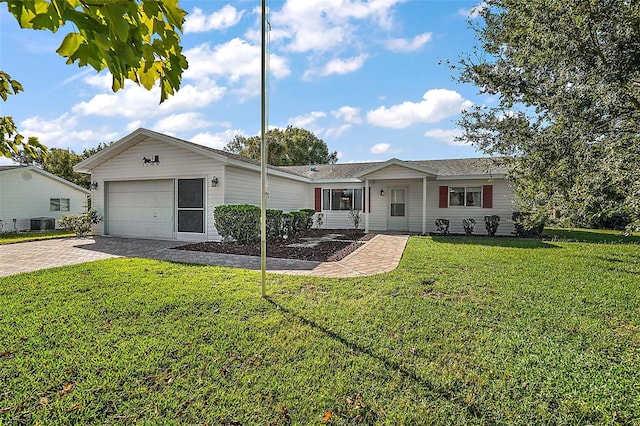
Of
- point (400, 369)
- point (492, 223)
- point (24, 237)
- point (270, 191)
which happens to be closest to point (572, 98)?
point (400, 369)

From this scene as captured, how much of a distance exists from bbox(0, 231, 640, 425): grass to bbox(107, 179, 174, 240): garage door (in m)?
6.75

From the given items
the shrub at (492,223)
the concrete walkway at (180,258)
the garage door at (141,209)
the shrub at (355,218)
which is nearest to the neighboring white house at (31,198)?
the garage door at (141,209)

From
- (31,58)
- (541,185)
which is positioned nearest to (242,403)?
(31,58)

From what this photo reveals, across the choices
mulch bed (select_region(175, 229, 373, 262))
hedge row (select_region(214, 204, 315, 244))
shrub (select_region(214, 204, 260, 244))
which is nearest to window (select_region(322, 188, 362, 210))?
mulch bed (select_region(175, 229, 373, 262))

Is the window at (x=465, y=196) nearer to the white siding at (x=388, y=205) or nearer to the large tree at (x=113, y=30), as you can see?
the white siding at (x=388, y=205)

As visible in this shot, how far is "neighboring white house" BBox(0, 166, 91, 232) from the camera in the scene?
17125 mm

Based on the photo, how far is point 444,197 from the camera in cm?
1587

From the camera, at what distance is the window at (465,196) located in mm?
15298

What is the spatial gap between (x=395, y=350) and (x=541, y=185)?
20.8ft

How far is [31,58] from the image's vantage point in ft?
8.19

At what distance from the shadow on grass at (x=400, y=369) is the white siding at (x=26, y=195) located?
20.1m

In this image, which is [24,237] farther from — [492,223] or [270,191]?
[492,223]

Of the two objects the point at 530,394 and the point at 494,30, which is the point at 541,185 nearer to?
the point at 494,30

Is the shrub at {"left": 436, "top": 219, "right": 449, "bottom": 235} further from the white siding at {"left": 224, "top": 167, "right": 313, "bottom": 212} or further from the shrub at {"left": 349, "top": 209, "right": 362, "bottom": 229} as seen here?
the white siding at {"left": 224, "top": 167, "right": 313, "bottom": 212}
